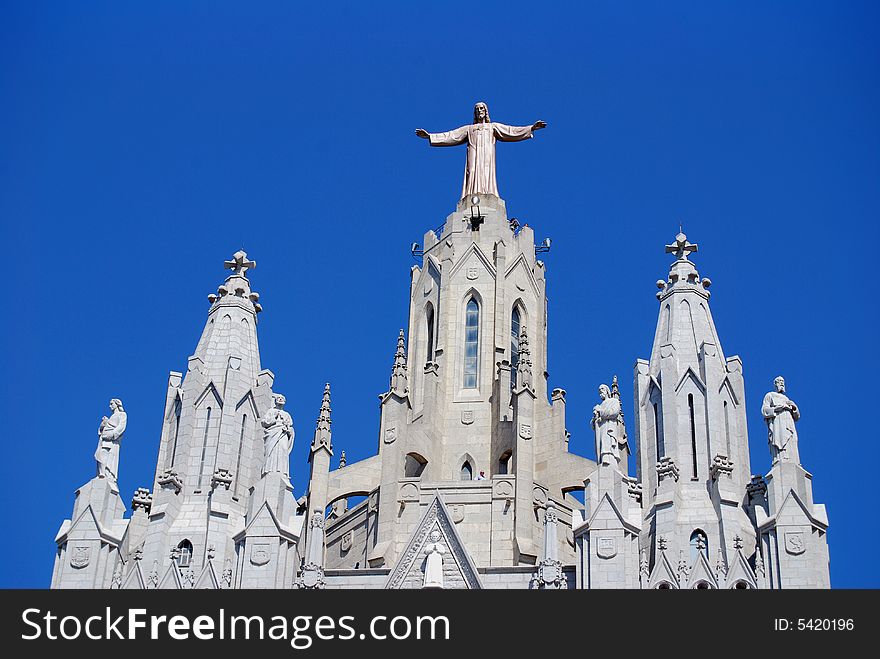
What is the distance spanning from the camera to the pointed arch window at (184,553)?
1677 inches

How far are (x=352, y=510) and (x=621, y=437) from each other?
8.78 m

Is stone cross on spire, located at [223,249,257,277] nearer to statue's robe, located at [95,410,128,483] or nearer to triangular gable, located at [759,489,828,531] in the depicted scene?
statue's robe, located at [95,410,128,483]

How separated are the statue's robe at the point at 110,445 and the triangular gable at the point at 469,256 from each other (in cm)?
1363

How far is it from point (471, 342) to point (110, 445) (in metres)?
13.2

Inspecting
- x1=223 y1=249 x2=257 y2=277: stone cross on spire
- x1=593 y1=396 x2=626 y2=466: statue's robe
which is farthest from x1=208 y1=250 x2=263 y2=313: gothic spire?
x1=593 y1=396 x2=626 y2=466: statue's robe

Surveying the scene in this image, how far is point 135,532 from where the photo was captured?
44.2m

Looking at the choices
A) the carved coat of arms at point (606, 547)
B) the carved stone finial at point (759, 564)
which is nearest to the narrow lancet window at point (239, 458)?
the carved coat of arms at point (606, 547)

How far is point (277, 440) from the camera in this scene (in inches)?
1738

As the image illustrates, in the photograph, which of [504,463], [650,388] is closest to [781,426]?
[650,388]

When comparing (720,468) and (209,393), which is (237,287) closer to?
(209,393)

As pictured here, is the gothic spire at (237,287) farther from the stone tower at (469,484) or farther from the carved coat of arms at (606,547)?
the carved coat of arms at (606,547)
